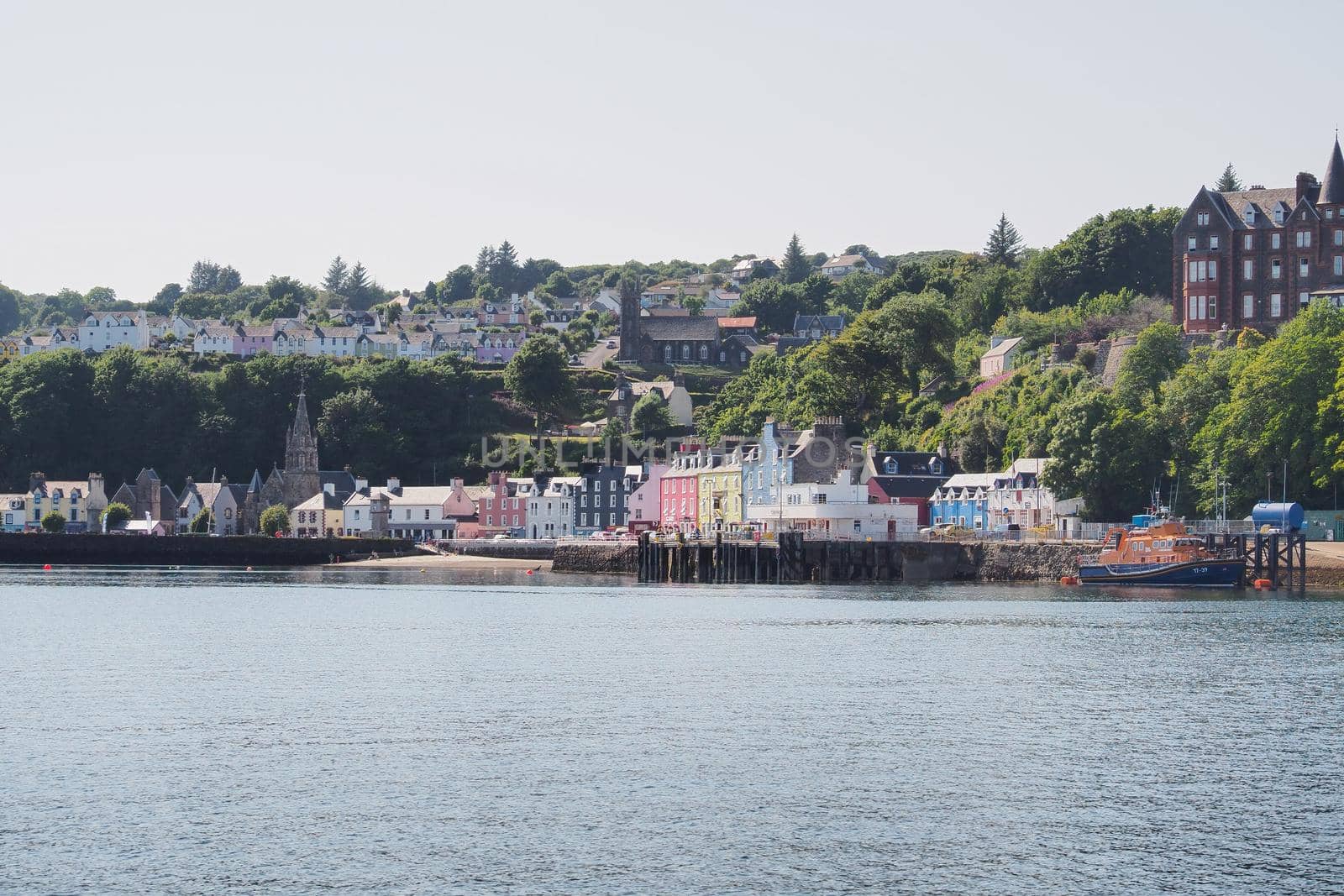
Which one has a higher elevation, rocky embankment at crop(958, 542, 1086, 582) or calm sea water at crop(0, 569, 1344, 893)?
rocky embankment at crop(958, 542, 1086, 582)

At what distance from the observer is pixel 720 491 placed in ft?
396

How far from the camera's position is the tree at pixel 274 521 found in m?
144

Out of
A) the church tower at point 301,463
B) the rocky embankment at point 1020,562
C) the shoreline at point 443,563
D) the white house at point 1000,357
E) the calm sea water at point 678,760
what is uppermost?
the white house at point 1000,357

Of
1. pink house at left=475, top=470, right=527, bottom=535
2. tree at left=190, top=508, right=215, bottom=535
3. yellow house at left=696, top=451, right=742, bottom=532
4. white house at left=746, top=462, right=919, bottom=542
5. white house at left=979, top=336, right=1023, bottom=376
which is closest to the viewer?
white house at left=746, top=462, right=919, bottom=542

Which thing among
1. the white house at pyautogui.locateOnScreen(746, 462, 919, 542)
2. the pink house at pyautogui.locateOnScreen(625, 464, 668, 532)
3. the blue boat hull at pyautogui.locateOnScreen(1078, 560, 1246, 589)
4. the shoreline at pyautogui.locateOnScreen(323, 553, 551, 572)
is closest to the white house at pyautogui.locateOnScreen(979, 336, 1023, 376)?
the white house at pyautogui.locateOnScreen(746, 462, 919, 542)

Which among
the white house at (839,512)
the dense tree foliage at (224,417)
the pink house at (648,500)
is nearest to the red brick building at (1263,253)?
the white house at (839,512)

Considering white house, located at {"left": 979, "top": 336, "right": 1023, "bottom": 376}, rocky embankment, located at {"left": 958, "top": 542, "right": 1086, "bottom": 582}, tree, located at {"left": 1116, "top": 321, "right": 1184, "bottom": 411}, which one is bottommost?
rocky embankment, located at {"left": 958, "top": 542, "right": 1086, "bottom": 582}

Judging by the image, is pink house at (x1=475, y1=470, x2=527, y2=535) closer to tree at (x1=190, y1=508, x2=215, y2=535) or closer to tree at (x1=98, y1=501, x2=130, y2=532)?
tree at (x1=190, y1=508, x2=215, y2=535)

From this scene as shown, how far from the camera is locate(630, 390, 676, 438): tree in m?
164

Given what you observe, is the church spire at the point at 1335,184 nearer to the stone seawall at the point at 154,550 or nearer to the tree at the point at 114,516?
the stone seawall at the point at 154,550

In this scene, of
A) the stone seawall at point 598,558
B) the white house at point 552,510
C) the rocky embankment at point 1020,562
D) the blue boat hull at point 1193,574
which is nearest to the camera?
the blue boat hull at point 1193,574

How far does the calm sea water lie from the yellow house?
56.3 m

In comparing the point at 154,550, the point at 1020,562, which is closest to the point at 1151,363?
the point at 1020,562

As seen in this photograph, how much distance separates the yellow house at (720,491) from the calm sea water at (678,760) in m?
56.3
